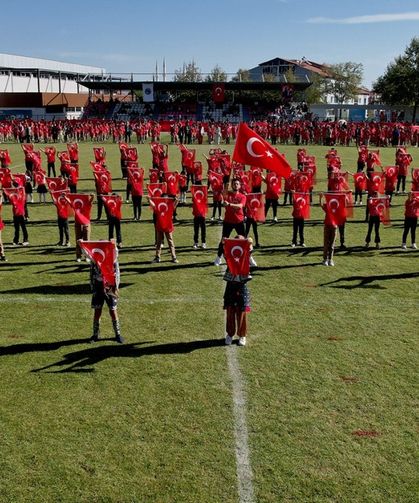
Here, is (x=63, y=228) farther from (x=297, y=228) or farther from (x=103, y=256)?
(x=103, y=256)

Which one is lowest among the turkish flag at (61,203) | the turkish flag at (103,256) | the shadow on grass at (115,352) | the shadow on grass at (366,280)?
the shadow on grass at (115,352)

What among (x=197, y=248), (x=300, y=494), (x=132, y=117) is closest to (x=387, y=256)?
(x=197, y=248)

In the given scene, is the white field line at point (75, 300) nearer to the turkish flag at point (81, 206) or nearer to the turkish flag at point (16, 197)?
the turkish flag at point (81, 206)

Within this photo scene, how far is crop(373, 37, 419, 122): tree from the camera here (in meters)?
65.2

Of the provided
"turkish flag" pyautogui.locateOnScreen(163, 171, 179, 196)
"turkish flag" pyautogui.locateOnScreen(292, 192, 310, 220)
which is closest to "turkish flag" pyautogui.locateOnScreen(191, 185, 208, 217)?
"turkish flag" pyautogui.locateOnScreen(292, 192, 310, 220)

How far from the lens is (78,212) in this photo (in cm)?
1304

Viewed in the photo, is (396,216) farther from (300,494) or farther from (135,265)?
(300,494)

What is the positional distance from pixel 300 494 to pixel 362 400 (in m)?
2.09

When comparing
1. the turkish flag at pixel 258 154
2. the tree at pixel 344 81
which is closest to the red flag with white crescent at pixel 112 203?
the turkish flag at pixel 258 154

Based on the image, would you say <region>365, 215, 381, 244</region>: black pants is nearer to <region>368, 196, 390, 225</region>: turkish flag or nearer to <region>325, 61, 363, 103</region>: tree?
<region>368, 196, 390, 225</region>: turkish flag

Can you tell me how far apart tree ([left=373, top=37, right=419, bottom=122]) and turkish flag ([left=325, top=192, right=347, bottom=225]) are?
186 feet

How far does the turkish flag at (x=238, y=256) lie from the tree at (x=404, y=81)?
61.8 meters

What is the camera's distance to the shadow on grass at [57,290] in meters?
11.3

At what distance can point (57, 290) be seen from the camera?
11438mm
